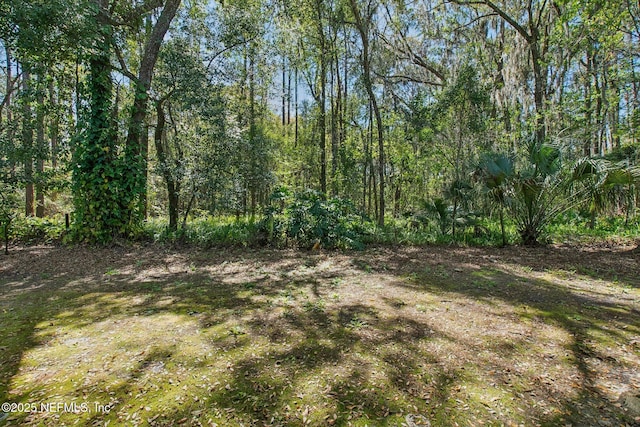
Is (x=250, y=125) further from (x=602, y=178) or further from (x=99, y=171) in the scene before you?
(x=602, y=178)

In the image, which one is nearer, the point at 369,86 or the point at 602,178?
the point at 602,178

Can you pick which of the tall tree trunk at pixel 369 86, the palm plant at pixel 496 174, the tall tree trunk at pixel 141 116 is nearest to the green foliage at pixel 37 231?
the tall tree trunk at pixel 141 116

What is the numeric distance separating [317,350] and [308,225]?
4.87 meters

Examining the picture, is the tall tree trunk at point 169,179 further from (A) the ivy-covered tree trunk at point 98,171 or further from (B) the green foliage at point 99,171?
(A) the ivy-covered tree trunk at point 98,171

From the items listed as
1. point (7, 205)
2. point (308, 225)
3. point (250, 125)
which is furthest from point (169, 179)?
point (250, 125)

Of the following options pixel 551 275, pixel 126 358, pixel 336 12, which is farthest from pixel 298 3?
pixel 126 358

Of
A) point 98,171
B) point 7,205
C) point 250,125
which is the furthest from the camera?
point 250,125

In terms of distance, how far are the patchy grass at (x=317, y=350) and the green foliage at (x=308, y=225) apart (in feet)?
7.93

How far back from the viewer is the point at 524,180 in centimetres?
717

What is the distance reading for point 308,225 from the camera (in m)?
7.28

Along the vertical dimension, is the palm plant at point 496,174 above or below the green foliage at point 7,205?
above

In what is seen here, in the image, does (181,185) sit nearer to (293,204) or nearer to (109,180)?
(109,180)

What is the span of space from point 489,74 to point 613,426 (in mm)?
13716

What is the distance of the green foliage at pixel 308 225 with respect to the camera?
7.24 meters
